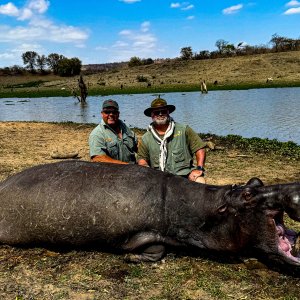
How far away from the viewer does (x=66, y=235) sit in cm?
537

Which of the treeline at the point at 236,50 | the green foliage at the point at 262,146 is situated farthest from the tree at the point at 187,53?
the green foliage at the point at 262,146

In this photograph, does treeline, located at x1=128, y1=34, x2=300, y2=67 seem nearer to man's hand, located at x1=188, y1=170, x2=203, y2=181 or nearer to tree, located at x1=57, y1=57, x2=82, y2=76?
tree, located at x1=57, y1=57, x2=82, y2=76

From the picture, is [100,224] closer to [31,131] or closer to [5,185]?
[5,185]

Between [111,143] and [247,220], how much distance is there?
3.00m

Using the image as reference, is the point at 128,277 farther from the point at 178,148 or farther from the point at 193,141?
the point at 193,141

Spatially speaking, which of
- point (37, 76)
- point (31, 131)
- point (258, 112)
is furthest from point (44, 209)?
point (37, 76)

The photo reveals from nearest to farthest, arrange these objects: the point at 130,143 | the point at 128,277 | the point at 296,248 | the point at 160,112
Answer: the point at 296,248 → the point at 128,277 → the point at 160,112 → the point at 130,143

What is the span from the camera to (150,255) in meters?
5.12

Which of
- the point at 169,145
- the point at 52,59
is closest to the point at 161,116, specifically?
the point at 169,145

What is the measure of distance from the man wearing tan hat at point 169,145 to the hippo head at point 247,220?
1.64 metres

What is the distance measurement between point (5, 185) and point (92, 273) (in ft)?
6.17

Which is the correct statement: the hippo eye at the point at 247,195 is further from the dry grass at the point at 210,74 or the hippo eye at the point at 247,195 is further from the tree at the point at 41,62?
the tree at the point at 41,62

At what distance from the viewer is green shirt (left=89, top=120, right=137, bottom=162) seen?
685cm

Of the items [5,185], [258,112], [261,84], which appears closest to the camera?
[5,185]
